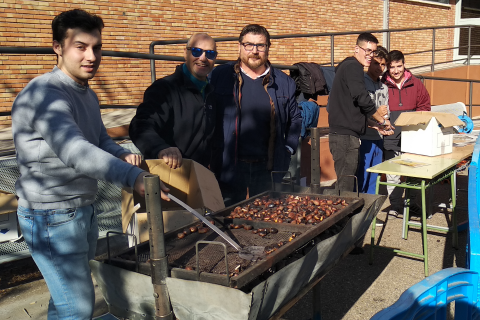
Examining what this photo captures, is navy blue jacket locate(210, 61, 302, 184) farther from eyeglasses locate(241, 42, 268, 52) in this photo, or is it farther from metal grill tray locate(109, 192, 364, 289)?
metal grill tray locate(109, 192, 364, 289)

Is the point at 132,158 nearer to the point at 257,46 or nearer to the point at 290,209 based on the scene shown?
the point at 290,209

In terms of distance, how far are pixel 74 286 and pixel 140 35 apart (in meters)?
8.81

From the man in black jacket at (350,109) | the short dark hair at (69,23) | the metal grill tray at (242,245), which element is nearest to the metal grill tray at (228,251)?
the metal grill tray at (242,245)

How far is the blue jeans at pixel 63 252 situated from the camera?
2.02 metres

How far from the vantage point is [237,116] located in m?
3.73

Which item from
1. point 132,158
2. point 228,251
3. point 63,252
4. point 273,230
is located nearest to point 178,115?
point 132,158

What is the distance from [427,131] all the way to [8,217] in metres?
4.05

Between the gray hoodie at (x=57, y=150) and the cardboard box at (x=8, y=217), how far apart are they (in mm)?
1933

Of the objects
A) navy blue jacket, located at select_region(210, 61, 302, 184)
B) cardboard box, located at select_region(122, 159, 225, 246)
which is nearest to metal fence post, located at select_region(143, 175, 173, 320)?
cardboard box, located at select_region(122, 159, 225, 246)

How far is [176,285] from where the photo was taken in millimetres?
1896

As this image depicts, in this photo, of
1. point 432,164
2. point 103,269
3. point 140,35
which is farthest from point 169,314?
point 140,35

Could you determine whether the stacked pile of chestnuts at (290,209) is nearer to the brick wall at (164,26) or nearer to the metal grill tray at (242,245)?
the metal grill tray at (242,245)

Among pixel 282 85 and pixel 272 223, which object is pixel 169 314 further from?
pixel 282 85

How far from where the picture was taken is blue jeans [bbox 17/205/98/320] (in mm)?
2020
